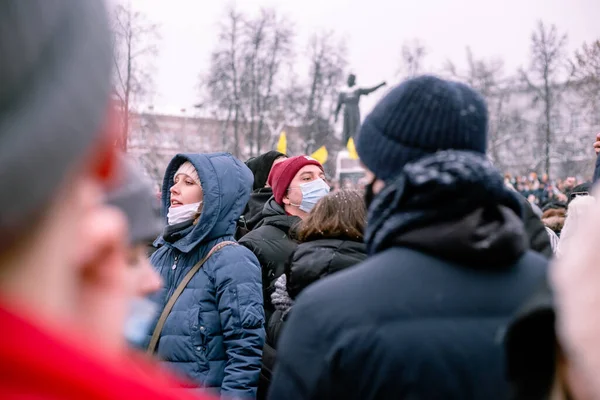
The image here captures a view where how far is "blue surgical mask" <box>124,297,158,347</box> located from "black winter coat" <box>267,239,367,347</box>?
201 cm

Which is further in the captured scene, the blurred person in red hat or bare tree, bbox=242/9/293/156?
bare tree, bbox=242/9/293/156

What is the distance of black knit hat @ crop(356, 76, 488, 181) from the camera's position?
183 cm

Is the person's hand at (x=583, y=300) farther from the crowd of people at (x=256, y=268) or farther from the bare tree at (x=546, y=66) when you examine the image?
the bare tree at (x=546, y=66)

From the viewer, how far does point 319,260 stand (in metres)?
2.94

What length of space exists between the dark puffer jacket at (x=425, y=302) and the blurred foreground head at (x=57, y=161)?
0.90 meters

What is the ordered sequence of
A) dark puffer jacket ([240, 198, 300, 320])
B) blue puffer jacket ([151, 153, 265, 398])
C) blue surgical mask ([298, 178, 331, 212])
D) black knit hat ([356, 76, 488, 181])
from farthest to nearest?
1. blue surgical mask ([298, 178, 331, 212])
2. dark puffer jacket ([240, 198, 300, 320])
3. blue puffer jacket ([151, 153, 265, 398])
4. black knit hat ([356, 76, 488, 181])

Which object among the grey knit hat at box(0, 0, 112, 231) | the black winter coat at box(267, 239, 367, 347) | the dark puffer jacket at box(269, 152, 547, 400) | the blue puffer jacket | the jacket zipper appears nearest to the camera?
the grey knit hat at box(0, 0, 112, 231)

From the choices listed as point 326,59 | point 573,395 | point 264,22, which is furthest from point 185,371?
point 326,59

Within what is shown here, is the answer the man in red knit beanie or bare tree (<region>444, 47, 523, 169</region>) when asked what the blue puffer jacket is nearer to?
the man in red knit beanie

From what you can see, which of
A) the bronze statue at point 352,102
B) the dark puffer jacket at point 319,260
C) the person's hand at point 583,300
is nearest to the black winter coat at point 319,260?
the dark puffer jacket at point 319,260

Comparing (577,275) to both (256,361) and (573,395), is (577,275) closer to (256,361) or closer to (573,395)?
(573,395)

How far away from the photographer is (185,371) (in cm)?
324

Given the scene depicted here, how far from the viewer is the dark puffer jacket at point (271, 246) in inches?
162

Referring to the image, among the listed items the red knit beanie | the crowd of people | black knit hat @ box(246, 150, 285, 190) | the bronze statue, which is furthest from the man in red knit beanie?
the bronze statue
